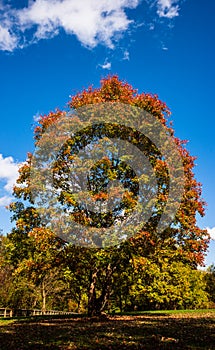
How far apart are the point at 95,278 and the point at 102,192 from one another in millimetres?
7342

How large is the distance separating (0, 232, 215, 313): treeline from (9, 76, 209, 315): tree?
211 mm

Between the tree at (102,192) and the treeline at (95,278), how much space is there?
0.69 ft

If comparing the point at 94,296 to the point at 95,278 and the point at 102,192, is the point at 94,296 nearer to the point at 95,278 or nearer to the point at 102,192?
the point at 95,278

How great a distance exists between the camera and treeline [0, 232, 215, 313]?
2273 centimetres

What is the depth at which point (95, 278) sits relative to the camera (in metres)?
25.8

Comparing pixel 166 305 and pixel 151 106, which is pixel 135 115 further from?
pixel 166 305

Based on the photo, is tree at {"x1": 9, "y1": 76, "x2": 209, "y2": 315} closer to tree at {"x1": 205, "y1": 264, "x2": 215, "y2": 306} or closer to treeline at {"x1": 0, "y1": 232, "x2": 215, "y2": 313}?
treeline at {"x1": 0, "y1": 232, "x2": 215, "y2": 313}

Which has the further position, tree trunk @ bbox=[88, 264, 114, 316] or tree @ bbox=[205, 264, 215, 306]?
tree @ bbox=[205, 264, 215, 306]

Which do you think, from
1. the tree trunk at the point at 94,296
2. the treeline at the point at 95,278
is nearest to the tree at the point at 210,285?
the treeline at the point at 95,278

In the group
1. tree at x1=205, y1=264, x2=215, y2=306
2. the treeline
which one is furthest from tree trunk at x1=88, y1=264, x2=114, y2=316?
tree at x1=205, y1=264, x2=215, y2=306

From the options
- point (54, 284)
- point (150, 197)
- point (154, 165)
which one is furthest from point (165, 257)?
point (54, 284)

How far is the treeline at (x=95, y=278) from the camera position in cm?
2273

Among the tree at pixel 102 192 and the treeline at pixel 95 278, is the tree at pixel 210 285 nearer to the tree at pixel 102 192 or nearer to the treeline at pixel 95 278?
the treeline at pixel 95 278

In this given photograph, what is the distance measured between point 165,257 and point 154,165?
6.76 metres
